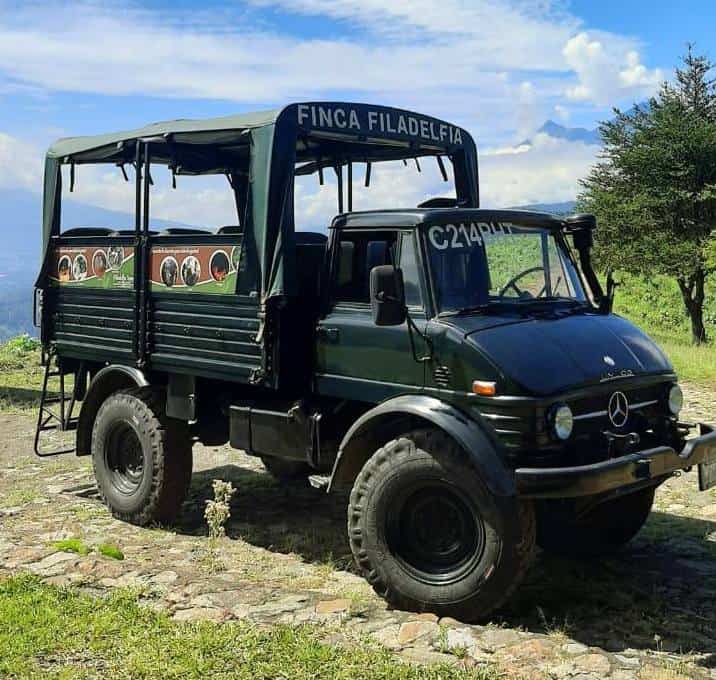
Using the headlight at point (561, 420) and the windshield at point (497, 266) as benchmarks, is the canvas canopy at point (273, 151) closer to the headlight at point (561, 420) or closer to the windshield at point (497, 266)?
the windshield at point (497, 266)

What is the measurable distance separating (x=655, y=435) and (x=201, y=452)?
618cm

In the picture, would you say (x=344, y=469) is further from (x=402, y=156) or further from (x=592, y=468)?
(x=402, y=156)

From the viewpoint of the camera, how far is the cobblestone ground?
16.0 ft

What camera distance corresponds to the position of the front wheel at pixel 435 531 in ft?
16.9

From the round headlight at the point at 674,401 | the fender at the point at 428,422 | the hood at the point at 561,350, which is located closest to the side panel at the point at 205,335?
the fender at the point at 428,422

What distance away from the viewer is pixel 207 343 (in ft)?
23.0

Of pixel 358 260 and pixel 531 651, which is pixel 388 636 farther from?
pixel 358 260

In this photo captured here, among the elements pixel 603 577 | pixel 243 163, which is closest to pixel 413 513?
pixel 603 577

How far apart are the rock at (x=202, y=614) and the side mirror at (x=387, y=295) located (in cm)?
205

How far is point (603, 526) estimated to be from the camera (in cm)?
662

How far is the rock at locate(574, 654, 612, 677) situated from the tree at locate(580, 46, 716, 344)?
23.9 metres


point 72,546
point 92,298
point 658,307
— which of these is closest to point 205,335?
point 92,298

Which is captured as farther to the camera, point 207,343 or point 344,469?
point 207,343

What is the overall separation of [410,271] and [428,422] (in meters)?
1.03
